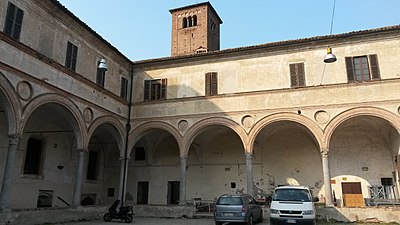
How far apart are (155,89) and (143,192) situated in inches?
276

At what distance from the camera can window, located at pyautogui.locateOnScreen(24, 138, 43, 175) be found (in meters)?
16.9

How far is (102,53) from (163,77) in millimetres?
3797

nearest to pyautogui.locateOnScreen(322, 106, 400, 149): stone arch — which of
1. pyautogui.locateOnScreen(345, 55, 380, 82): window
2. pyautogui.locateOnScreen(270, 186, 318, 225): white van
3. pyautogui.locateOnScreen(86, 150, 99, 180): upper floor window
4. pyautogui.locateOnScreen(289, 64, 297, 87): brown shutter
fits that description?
pyautogui.locateOnScreen(345, 55, 380, 82): window

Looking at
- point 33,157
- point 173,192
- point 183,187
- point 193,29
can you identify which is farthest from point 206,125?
point 193,29

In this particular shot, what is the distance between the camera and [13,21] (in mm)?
12859

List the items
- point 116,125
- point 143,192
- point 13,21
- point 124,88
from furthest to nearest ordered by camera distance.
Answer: point 143,192 < point 124,88 < point 116,125 < point 13,21

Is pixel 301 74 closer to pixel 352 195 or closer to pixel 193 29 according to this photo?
pixel 352 195

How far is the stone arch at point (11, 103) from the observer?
474 inches

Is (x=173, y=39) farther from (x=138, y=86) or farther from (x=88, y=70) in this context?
(x=88, y=70)

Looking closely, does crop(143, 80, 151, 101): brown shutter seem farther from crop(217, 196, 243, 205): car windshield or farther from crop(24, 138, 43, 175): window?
crop(217, 196, 243, 205): car windshield

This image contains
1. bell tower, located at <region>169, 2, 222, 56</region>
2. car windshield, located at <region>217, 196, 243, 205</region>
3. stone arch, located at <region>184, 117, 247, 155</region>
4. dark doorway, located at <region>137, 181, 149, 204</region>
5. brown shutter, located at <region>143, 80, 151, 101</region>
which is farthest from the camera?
bell tower, located at <region>169, 2, 222, 56</region>

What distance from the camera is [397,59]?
16250 millimetres

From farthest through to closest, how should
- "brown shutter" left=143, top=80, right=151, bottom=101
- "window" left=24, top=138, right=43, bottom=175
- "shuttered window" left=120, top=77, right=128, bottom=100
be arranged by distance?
"brown shutter" left=143, top=80, right=151, bottom=101 → "shuttered window" left=120, top=77, right=128, bottom=100 → "window" left=24, top=138, right=43, bottom=175

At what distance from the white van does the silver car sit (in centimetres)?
97
